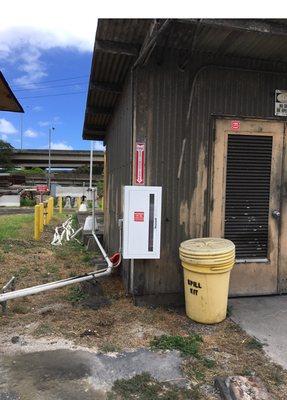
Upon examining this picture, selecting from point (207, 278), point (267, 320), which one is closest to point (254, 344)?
point (267, 320)

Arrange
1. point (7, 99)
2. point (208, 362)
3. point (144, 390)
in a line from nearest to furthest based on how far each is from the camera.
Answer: point (144, 390)
point (208, 362)
point (7, 99)

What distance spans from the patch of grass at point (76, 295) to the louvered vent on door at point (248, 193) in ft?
6.93

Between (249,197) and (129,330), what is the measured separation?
2.40m

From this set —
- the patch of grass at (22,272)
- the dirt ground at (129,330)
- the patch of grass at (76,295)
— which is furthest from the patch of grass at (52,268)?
the patch of grass at (76,295)

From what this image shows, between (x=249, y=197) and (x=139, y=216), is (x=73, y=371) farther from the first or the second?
(x=249, y=197)

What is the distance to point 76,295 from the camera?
525 centimetres

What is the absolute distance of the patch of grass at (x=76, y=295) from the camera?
200 inches

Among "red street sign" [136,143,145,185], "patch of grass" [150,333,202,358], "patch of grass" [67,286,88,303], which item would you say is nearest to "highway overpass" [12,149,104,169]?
"patch of grass" [67,286,88,303]

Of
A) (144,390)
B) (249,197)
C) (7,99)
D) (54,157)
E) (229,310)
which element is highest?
(54,157)

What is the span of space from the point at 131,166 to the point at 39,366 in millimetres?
2599

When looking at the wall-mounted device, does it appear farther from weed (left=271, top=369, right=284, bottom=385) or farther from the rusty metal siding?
weed (left=271, top=369, right=284, bottom=385)

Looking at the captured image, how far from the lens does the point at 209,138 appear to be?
4969 millimetres

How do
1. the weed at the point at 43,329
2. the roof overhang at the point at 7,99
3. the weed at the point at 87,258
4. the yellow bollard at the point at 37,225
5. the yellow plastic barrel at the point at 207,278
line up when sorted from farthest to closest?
the yellow bollard at the point at 37,225 < the weed at the point at 87,258 < the roof overhang at the point at 7,99 < the yellow plastic barrel at the point at 207,278 < the weed at the point at 43,329

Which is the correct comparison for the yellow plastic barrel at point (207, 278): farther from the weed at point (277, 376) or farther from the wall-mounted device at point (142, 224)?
→ the weed at point (277, 376)
